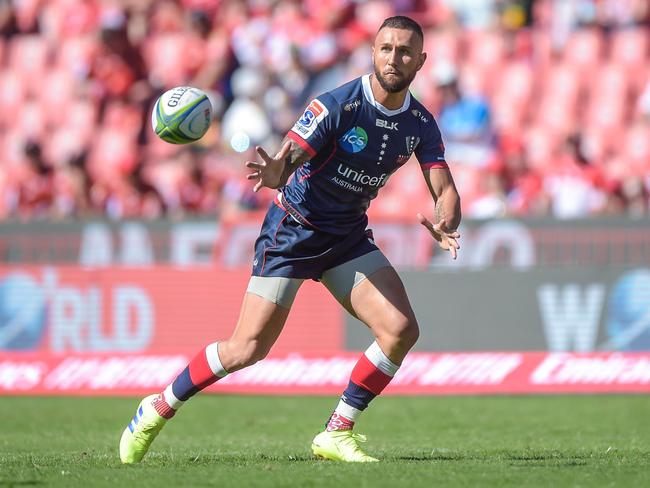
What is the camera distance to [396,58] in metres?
7.57

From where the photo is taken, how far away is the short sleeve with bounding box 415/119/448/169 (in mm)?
7887

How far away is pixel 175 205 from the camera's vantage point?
16.2 metres

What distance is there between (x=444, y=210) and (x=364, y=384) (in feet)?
4.32

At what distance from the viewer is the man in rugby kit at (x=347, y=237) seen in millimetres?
7617

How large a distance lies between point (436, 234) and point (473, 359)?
616 cm

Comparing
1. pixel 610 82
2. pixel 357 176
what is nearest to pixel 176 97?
pixel 357 176

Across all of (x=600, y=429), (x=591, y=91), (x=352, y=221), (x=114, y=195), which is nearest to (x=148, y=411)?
(x=352, y=221)

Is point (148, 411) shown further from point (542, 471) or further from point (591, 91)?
point (591, 91)

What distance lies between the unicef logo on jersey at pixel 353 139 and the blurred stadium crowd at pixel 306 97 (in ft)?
21.8

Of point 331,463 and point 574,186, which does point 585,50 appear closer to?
point 574,186

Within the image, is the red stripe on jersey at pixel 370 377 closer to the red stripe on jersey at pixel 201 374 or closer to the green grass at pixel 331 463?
the green grass at pixel 331 463

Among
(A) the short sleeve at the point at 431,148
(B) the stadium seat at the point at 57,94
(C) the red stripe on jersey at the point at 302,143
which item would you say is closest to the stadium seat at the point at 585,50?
Answer: (B) the stadium seat at the point at 57,94

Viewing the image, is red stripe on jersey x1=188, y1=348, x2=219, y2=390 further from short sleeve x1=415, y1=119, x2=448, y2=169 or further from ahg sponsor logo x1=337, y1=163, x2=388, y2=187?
short sleeve x1=415, y1=119, x2=448, y2=169

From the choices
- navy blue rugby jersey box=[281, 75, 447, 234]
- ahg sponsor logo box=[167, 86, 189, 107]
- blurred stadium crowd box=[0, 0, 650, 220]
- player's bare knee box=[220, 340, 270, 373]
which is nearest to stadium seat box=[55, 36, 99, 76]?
blurred stadium crowd box=[0, 0, 650, 220]
